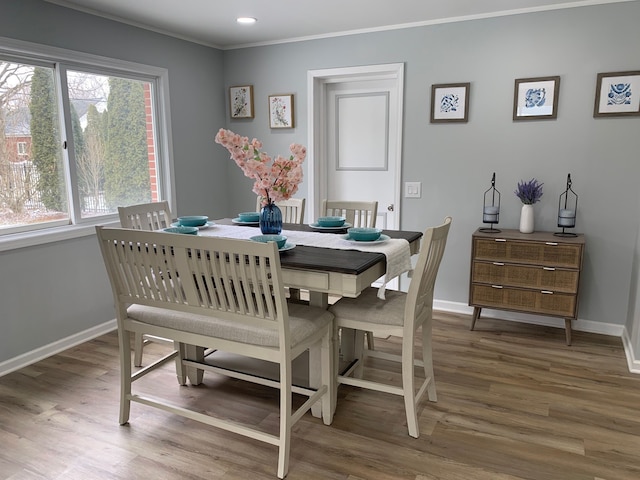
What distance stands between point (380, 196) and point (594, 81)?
6.11 feet

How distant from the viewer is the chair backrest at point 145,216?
3012 millimetres

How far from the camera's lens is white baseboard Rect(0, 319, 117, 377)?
9.95 feet

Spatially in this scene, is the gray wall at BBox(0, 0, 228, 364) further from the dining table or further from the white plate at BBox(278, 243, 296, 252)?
the white plate at BBox(278, 243, 296, 252)

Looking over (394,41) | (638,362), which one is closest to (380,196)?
(394,41)

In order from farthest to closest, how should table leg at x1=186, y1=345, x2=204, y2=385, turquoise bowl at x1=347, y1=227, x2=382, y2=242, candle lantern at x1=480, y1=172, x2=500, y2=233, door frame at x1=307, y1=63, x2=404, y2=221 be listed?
door frame at x1=307, y1=63, x2=404, y2=221
candle lantern at x1=480, y1=172, x2=500, y2=233
table leg at x1=186, y1=345, x2=204, y2=385
turquoise bowl at x1=347, y1=227, x2=382, y2=242

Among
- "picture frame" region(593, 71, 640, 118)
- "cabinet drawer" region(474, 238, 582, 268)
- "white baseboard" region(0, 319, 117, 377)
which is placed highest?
"picture frame" region(593, 71, 640, 118)

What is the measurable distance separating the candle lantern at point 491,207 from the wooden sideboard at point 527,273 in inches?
4.5

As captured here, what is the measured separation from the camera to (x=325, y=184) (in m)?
4.61

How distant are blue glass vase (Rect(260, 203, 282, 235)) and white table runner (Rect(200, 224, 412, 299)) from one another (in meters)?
0.11

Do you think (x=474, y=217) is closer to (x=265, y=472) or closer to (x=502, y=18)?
(x=502, y=18)

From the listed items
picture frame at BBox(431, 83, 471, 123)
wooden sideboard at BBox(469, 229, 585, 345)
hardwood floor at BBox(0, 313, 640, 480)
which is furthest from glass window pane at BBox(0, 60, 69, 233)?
wooden sideboard at BBox(469, 229, 585, 345)

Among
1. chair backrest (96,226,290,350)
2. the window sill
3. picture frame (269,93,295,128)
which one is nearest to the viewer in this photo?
chair backrest (96,226,290,350)

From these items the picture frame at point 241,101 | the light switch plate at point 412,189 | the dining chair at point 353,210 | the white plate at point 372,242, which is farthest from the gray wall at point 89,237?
the white plate at point 372,242

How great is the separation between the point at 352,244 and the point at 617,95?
2.31m
